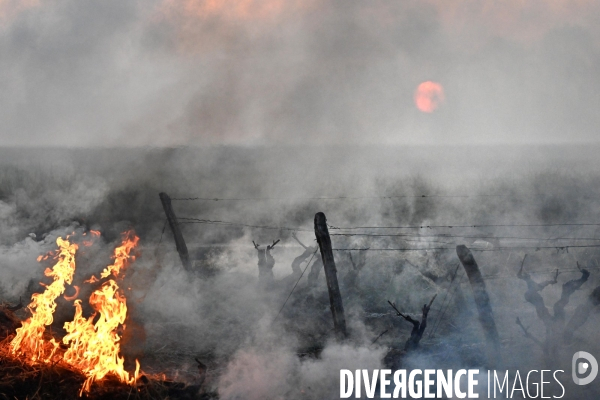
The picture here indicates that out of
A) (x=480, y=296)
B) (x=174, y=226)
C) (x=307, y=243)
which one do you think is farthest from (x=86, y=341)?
(x=307, y=243)

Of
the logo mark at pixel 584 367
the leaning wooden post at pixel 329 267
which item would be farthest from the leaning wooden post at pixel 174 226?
the logo mark at pixel 584 367

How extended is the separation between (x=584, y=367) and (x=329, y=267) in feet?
29.0

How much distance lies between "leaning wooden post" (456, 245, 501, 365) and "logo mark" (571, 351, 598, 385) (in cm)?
306

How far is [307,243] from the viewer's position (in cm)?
2625

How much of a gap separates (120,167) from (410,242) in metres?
22.3

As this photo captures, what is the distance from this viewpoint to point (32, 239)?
24.7 m

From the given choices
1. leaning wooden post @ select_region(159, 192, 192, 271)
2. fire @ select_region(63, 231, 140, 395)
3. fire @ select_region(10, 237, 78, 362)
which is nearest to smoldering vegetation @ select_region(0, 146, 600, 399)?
leaning wooden post @ select_region(159, 192, 192, 271)

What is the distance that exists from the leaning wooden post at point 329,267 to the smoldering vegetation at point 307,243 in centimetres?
99

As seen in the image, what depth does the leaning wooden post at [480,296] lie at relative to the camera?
1196 centimetres

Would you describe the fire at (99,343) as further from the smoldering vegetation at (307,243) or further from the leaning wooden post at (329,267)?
the leaning wooden post at (329,267)

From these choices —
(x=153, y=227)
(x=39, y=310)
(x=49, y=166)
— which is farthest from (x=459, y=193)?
(x=49, y=166)

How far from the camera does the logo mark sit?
12930 millimetres

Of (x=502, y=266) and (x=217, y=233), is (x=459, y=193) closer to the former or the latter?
(x=502, y=266)

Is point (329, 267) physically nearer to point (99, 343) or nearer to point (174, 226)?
point (99, 343)
